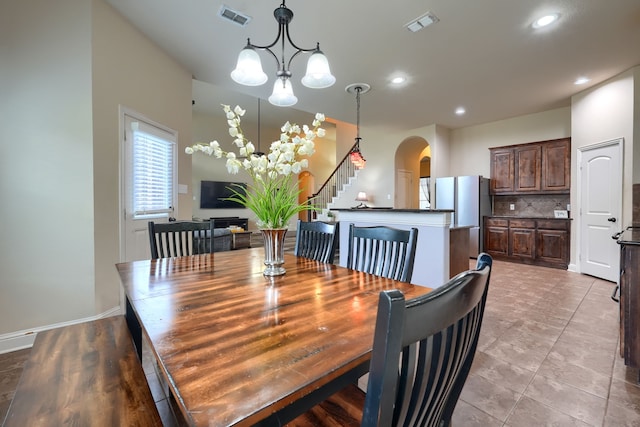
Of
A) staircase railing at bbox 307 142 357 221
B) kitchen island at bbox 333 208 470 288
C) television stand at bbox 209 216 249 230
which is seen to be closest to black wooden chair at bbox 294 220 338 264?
kitchen island at bbox 333 208 470 288

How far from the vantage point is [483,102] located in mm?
5008

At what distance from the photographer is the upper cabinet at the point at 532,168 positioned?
16.7ft

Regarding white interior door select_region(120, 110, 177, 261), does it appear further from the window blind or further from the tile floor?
the tile floor

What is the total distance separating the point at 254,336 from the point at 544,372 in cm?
216

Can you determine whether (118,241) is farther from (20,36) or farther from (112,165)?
(20,36)

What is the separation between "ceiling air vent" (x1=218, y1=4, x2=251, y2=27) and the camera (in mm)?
2627

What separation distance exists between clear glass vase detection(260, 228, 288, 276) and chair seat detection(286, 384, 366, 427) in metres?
0.67

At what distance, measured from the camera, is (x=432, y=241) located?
3133 mm

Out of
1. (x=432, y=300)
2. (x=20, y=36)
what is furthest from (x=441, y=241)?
(x=20, y=36)

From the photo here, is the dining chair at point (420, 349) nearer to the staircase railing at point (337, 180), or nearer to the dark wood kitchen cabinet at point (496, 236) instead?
the dark wood kitchen cabinet at point (496, 236)

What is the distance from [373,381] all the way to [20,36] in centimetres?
359

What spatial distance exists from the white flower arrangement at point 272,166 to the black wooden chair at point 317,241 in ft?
1.79

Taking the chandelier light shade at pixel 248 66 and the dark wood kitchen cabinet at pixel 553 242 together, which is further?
the dark wood kitchen cabinet at pixel 553 242

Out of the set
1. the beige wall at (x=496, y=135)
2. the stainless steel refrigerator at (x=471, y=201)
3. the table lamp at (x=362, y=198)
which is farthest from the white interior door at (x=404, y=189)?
the stainless steel refrigerator at (x=471, y=201)
